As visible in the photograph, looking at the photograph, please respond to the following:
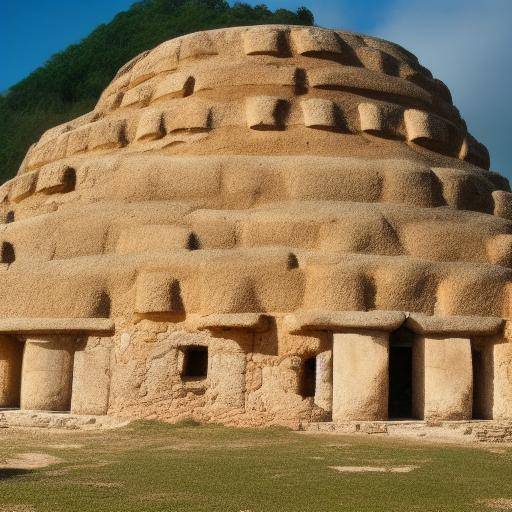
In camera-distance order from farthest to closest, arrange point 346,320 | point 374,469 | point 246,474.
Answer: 1. point 346,320
2. point 374,469
3. point 246,474

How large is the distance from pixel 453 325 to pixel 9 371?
9.24 metres

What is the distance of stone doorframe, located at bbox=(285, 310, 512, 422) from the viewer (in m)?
16.0

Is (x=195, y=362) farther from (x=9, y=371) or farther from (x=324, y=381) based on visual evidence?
(x=9, y=371)

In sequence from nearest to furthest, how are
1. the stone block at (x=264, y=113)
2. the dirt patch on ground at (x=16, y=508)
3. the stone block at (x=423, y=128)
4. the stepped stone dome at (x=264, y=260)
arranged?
the dirt patch on ground at (x=16, y=508)
the stepped stone dome at (x=264, y=260)
the stone block at (x=264, y=113)
the stone block at (x=423, y=128)

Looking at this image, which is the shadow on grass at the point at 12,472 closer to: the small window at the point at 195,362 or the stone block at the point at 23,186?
the small window at the point at 195,362

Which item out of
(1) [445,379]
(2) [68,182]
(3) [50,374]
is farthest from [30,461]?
(2) [68,182]

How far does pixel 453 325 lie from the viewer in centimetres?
1642

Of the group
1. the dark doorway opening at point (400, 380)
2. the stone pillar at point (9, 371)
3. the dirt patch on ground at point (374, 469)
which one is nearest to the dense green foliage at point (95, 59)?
the stone pillar at point (9, 371)

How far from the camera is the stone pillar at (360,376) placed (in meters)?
15.9

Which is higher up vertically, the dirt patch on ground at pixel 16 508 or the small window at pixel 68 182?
the small window at pixel 68 182

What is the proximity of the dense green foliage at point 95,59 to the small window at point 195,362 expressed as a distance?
113 feet

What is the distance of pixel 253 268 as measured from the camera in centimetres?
1678

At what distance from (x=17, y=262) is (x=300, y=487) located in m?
11.1

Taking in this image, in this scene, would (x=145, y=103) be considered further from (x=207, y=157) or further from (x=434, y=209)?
(x=434, y=209)
